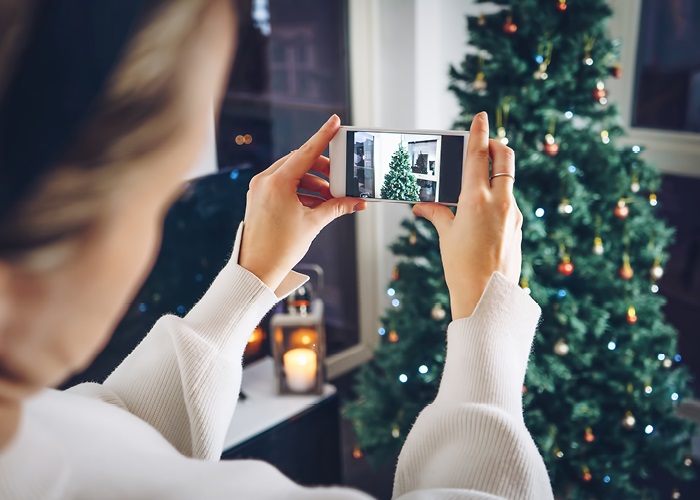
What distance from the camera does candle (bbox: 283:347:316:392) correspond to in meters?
1.77

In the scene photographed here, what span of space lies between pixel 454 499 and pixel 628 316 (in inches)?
49.7

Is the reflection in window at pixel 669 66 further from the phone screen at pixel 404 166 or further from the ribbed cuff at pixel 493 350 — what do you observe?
the ribbed cuff at pixel 493 350

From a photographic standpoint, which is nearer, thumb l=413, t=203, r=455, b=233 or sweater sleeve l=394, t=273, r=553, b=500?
sweater sleeve l=394, t=273, r=553, b=500

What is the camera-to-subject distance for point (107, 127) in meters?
0.33

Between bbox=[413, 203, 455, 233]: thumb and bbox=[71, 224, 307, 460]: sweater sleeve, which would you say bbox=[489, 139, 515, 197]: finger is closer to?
bbox=[413, 203, 455, 233]: thumb

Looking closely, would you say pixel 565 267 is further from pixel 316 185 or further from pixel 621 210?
pixel 316 185

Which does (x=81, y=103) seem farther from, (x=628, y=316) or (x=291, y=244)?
(x=628, y=316)

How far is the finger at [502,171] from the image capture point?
626 mm

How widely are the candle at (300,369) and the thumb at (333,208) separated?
1.05m

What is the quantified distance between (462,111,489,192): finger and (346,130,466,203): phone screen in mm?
91

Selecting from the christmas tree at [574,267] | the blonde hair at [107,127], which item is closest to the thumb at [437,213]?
the blonde hair at [107,127]

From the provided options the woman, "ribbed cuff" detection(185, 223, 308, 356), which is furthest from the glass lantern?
the woman

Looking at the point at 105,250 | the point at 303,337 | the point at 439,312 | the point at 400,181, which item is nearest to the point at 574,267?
the point at 439,312

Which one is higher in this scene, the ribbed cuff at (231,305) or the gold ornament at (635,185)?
the ribbed cuff at (231,305)
